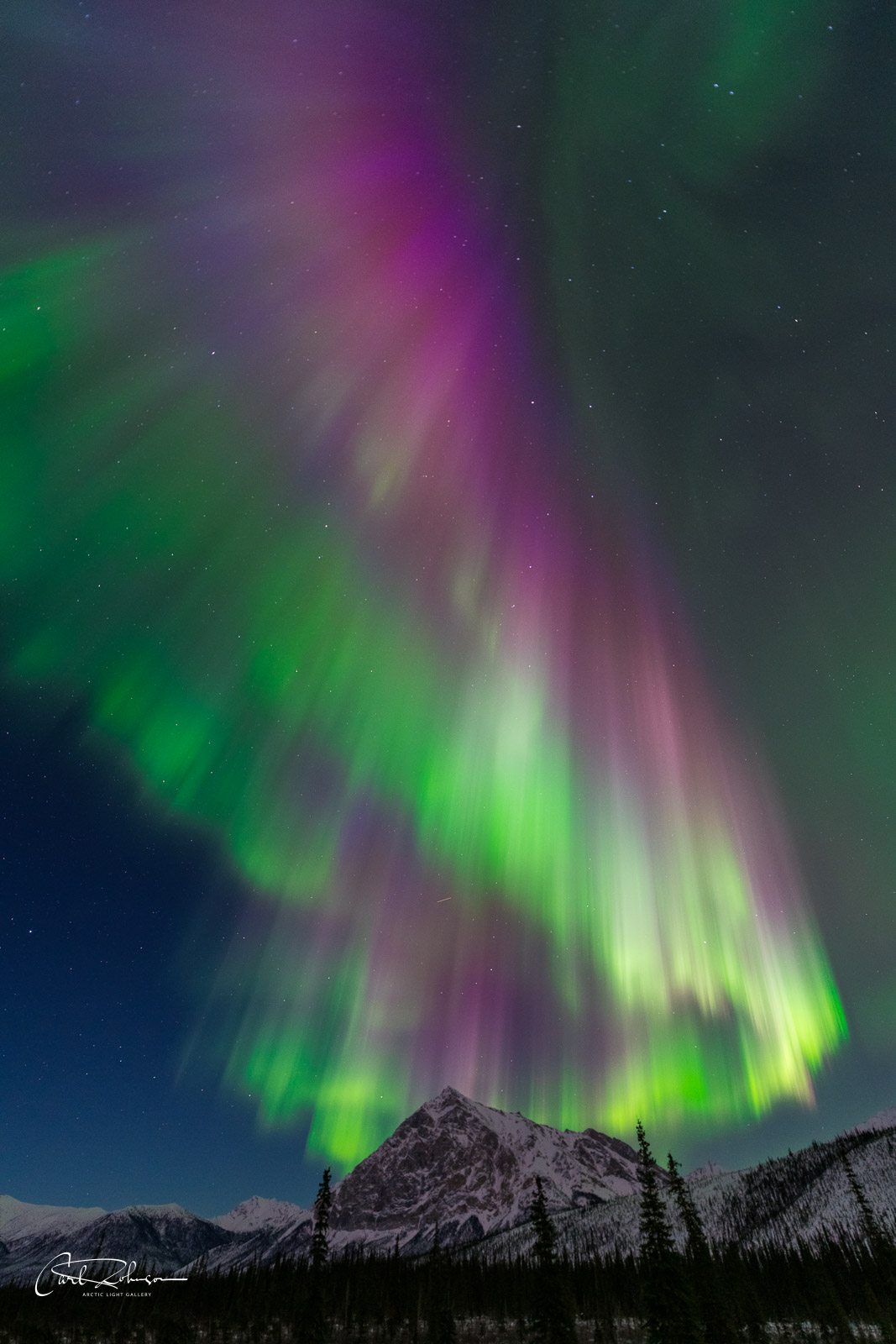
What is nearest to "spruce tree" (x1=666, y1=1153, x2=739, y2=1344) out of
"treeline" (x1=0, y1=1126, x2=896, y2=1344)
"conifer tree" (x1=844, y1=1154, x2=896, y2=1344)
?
"treeline" (x1=0, y1=1126, x2=896, y2=1344)

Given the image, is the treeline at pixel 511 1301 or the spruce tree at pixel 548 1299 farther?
the treeline at pixel 511 1301

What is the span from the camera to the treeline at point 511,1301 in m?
56.6

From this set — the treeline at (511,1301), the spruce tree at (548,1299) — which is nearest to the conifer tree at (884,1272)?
the treeline at (511,1301)

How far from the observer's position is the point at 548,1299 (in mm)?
49938

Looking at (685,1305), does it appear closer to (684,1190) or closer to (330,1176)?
(684,1190)

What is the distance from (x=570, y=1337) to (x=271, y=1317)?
94.2m

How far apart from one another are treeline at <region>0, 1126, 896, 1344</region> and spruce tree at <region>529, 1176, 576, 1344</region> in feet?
0.31

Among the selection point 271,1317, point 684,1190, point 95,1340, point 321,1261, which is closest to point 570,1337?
point 684,1190

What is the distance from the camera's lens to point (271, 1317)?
112 metres

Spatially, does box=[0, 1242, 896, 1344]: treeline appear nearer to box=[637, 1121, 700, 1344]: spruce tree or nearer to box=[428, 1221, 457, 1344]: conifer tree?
box=[428, 1221, 457, 1344]: conifer tree

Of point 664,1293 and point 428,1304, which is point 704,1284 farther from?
point 428,1304

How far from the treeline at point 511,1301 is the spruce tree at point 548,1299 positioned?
0.09 meters

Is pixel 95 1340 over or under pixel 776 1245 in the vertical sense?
under

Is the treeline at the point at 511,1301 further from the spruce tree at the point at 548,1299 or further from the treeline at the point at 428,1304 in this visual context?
the treeline at the point at 428,1304
